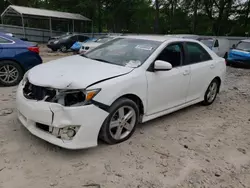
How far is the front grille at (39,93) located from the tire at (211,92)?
3386 millimetres

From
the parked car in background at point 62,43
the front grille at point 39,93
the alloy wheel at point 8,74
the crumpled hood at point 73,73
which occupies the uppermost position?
the crumpled hood at point 73,73

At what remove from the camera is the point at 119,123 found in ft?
10.9

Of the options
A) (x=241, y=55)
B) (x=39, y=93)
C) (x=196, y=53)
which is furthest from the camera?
(x=241, y=55)

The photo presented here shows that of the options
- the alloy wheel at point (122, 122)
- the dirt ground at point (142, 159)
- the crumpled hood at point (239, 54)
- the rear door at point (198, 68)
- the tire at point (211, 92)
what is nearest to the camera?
the dirt ground at point (142, 159)

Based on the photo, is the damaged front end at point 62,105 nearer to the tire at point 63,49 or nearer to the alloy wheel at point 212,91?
the alloy wheel at point 212,91

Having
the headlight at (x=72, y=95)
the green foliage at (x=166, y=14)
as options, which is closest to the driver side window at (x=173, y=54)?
the headlight at (x=72, y=95)

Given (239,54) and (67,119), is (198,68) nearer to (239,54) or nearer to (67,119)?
(67,119)

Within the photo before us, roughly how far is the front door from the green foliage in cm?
2311

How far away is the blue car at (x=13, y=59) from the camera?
583 centimetres

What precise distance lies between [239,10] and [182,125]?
26585 millimetres

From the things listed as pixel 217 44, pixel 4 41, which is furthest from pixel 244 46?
pixel 4 41

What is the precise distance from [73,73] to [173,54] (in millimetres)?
1853

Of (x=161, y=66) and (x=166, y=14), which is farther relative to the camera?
(x=166, y=14)

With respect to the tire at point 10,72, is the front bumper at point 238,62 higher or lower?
lower
